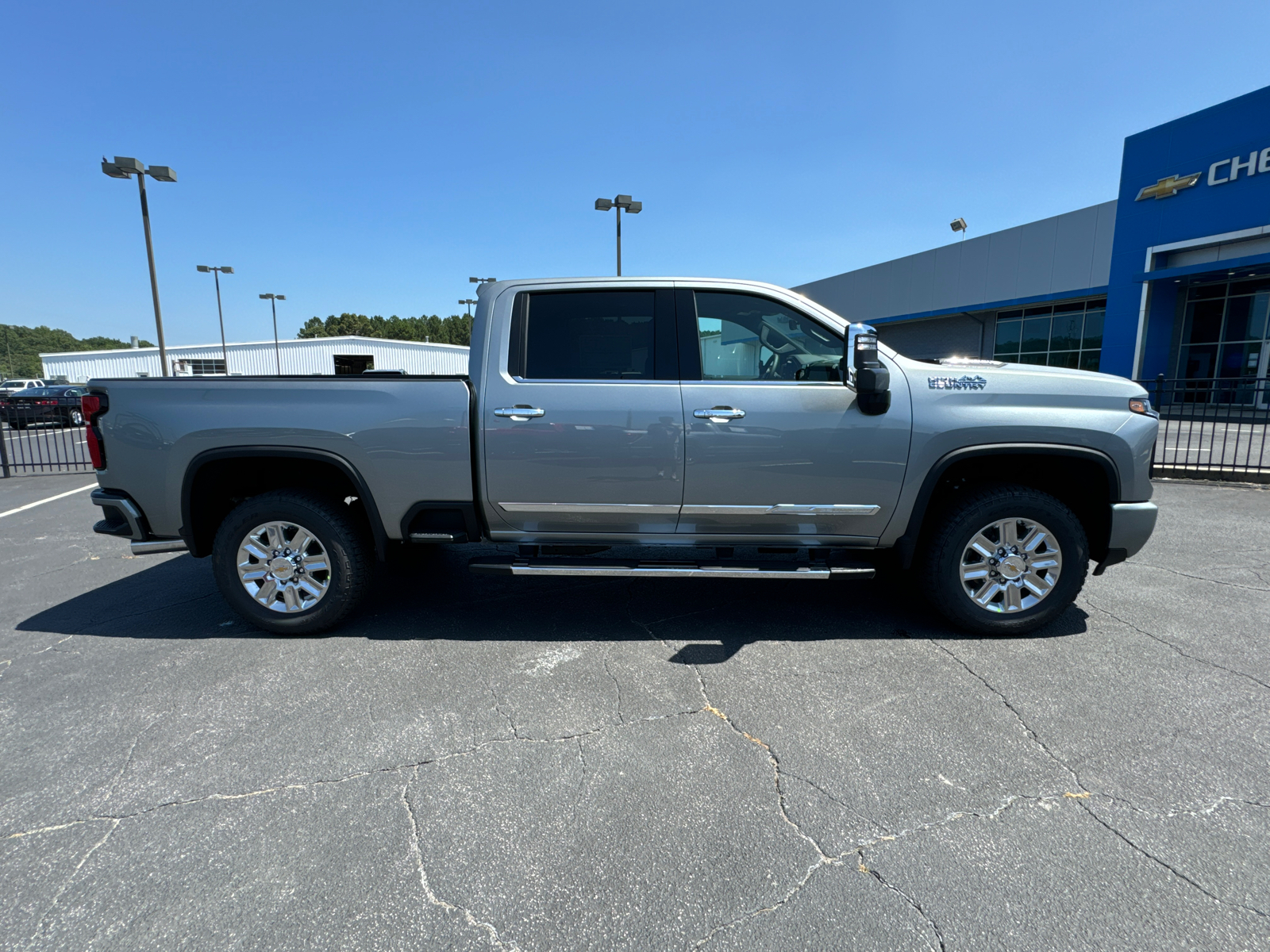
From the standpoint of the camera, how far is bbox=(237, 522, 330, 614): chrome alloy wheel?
3799 millimetres

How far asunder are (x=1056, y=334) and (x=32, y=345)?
204m

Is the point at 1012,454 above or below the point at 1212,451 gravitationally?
above

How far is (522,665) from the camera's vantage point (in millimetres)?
3469

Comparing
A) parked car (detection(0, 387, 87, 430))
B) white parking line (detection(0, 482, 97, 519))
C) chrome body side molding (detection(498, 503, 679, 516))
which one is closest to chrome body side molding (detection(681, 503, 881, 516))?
chrome body side molding (detection(498, 503, 679, 516))

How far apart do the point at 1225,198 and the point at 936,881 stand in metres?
23.7

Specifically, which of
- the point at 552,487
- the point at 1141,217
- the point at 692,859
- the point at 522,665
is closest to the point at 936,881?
the point at 692,859

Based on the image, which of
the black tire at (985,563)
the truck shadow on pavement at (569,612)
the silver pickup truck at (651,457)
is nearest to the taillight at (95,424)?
the silver pickup truck at (651,457)

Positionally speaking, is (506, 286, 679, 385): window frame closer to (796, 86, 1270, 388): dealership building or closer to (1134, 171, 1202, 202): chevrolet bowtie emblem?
(796, 86, 1270, 388): dealership building

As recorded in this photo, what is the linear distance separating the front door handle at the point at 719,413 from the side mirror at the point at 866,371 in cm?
63

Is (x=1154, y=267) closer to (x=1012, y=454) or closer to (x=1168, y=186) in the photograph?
(x=1168, y=186)

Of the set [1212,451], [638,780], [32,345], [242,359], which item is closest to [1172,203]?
[1212,451]

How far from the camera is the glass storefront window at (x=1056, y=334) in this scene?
930 inches

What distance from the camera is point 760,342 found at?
3.84 m

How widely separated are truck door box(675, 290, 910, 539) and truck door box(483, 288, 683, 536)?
0.44 feet
